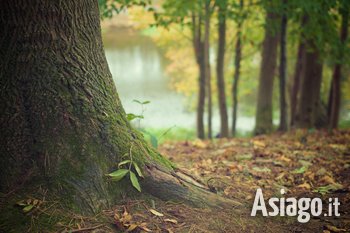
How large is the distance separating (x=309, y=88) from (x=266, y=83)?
1291mm

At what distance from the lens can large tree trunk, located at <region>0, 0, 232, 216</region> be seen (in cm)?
266

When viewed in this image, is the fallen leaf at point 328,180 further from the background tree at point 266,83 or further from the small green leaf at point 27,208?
the background tree at point 266,83

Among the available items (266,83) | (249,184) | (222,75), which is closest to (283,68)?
(266,83)

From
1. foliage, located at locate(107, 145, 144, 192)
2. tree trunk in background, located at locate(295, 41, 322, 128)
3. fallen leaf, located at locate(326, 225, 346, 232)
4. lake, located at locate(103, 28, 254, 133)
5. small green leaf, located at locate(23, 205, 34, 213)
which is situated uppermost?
foliage, located at locate(107, 145, 144, 192)

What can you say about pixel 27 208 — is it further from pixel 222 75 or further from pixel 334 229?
pixel 222 75

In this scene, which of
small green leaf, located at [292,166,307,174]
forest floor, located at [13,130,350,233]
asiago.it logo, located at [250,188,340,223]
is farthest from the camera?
small green leaf, located at [292,166,307,174]

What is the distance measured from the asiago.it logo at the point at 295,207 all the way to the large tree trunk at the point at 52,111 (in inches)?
48.7

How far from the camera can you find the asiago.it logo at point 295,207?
3201 millimetres

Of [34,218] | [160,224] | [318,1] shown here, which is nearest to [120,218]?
[160,224]

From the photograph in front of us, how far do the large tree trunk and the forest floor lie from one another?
276 mm

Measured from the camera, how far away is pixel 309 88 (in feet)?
34.4

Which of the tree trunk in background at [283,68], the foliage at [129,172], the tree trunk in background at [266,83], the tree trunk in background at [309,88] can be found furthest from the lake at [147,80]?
the foliage at [129,172]

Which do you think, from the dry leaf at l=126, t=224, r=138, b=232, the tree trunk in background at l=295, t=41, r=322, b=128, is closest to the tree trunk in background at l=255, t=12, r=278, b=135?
the tree trunk in background at l=295, t=41, r=322, b=128

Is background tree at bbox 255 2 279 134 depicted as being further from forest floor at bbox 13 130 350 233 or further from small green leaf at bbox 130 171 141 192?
small green leaf at bbox 130 171 141 192
